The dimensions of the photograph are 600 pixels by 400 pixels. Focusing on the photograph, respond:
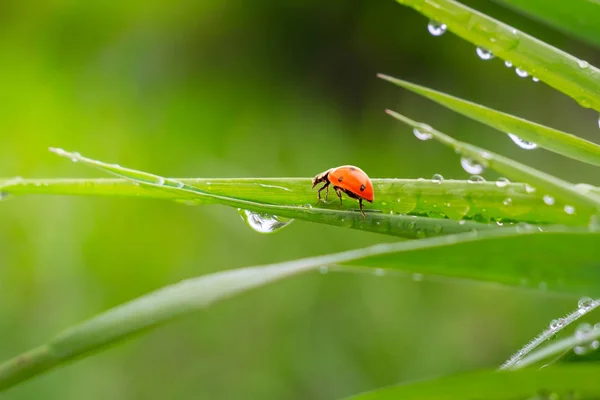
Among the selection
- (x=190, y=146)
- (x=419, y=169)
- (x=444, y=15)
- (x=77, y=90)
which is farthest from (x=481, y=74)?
(x=444, y=15)

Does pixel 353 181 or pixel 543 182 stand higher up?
pixel 353 181

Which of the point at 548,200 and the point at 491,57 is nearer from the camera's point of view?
the point at 548,200

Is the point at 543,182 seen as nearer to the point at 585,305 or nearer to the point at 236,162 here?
the point at 585,305

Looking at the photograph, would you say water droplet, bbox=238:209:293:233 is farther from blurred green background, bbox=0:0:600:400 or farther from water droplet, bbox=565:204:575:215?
blurred green background, bbox=0:0:600:400

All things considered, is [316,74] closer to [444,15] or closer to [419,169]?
[419,169]

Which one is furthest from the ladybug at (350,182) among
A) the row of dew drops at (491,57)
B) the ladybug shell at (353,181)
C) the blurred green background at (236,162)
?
the blurred green background at (236,162)

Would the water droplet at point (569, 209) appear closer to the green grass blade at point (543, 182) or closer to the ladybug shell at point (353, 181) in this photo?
the green grass blade at point (543, 182)

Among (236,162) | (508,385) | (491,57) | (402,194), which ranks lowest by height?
(508,385)

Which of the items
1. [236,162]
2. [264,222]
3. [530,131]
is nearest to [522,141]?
[530,131]
